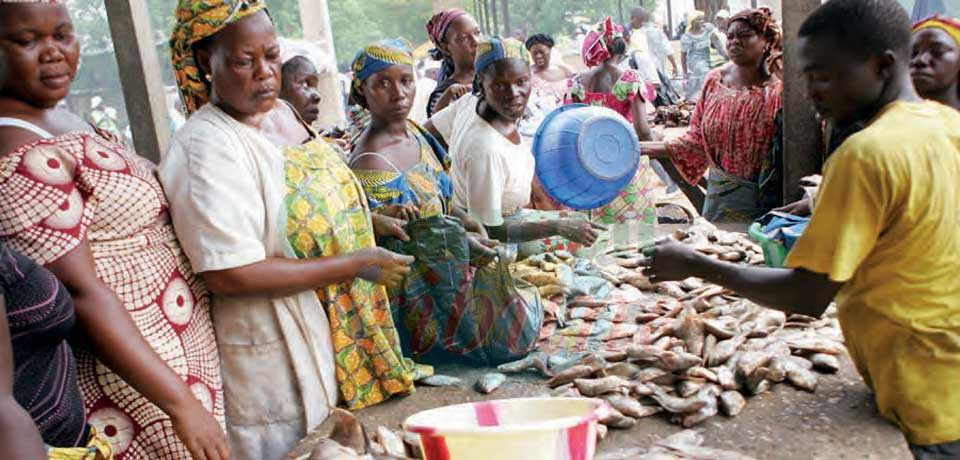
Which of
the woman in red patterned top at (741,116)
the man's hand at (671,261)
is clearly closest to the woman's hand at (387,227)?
the man's hand at (671,261)

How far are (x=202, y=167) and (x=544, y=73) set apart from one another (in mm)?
6080

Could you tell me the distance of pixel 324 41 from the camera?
13039 millimetres

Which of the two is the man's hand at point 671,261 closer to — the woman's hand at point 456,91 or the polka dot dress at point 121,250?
the polka dot dress at point 121,250

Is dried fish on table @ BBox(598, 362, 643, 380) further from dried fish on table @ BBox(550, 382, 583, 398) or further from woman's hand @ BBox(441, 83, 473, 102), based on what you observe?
woman's hand @ BBox(441, 83, 473, 102)

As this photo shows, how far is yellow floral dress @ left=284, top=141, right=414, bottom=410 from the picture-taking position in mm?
2143

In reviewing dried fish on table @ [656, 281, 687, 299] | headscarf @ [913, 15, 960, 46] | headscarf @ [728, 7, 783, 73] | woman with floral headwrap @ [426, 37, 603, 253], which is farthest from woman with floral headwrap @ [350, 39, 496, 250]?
headscarf @ [728, 7, 783, 73]

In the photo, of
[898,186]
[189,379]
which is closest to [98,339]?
[189,379]

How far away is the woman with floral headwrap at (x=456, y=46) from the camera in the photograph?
15.6ft

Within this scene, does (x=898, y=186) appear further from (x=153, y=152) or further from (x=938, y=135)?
(x=153, y=152)

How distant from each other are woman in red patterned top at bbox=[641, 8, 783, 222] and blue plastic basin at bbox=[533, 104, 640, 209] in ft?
3.39

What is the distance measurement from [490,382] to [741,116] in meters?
2.51

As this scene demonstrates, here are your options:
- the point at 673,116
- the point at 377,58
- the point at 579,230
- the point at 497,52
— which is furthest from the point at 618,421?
the point at 673,116

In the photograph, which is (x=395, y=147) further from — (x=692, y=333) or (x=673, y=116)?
(x=673, y=116)

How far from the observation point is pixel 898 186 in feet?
5.81
